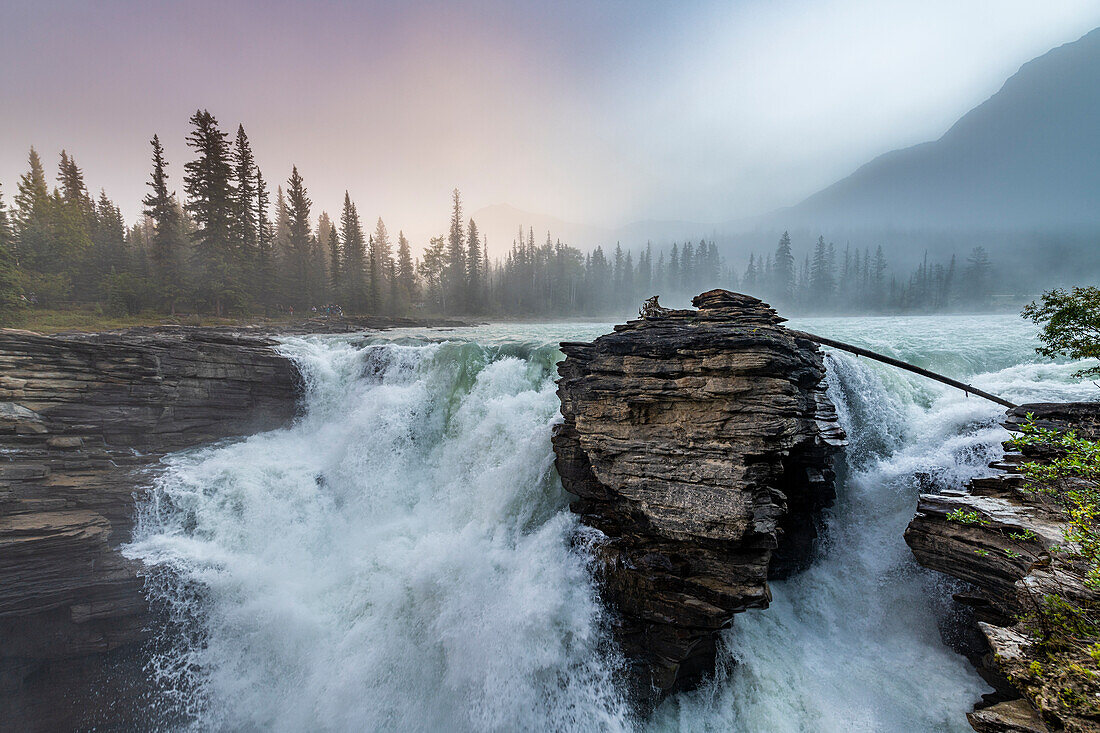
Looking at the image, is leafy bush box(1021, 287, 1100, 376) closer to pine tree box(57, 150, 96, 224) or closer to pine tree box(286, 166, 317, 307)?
pine tree box(286, 166, 317, 307)

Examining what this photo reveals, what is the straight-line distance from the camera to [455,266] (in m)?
69.9

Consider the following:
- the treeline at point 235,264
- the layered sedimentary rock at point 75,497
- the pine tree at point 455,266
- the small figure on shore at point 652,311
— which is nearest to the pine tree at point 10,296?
the treeline at point 235,264

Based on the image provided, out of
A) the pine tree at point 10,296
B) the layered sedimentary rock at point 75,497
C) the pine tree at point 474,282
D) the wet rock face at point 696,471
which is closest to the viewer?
the wet rock face at point 696,471

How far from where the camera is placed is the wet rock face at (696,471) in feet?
24.6

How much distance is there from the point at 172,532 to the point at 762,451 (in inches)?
576

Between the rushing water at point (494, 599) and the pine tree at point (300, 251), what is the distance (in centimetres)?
3659

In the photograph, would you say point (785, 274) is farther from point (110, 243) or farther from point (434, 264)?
point (110, 243)

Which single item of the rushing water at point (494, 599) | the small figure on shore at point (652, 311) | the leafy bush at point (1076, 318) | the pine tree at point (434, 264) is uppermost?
the pine tree at point (434, 264)

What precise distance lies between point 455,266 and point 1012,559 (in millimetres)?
71815

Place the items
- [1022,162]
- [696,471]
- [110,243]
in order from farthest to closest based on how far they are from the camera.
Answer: [1022,162] < [110,243] < [696,471]

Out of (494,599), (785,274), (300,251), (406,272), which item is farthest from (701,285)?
(494,599)

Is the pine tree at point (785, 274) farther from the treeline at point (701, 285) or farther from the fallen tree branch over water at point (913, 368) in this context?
the fallen tree branch over water at point (913, 368)

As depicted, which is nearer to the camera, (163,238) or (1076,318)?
(1076,318)

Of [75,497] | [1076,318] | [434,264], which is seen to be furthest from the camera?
[434,264]
